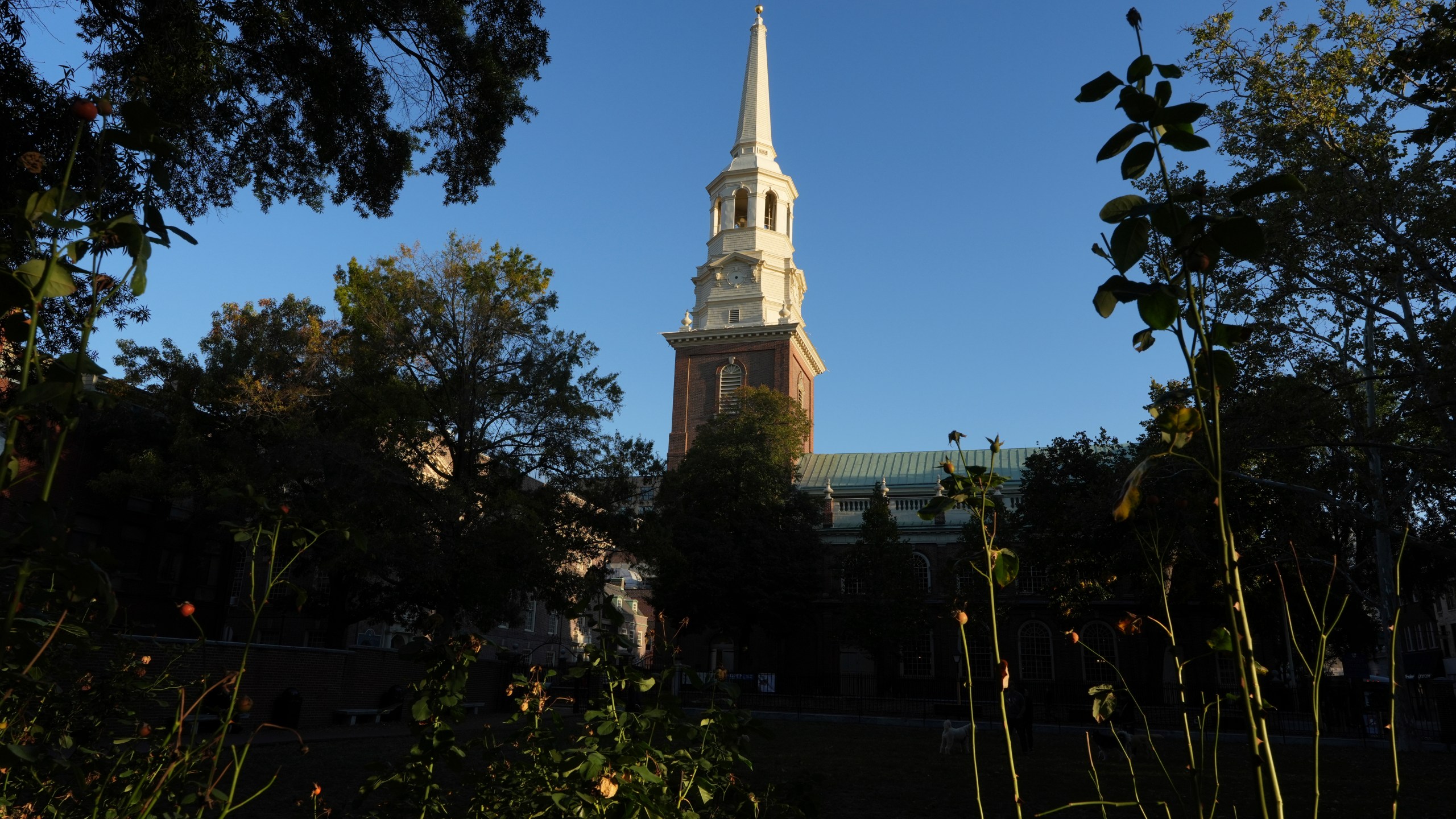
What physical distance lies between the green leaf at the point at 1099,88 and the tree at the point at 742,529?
38.5 m

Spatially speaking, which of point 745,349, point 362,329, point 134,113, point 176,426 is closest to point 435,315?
point 362,329

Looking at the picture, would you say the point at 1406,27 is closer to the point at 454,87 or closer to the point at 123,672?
the point at 454,87

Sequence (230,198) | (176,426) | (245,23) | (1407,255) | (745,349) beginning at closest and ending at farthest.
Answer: (245,23), (230,198), (1407,255), (176,426), (745,349)

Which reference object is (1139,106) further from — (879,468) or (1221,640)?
(879,468)

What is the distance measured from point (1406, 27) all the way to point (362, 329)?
25644 mm

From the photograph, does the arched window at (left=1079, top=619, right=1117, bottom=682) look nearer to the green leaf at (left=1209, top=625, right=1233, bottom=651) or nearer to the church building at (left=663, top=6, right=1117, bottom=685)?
the church building at (left=663, top=6, right=1117, bottom=685)

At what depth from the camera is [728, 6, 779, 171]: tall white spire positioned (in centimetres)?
6178

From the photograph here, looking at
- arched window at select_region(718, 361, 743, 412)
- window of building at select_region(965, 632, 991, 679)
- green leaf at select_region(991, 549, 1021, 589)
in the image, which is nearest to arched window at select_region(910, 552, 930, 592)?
window of building at select_region(965, 632, 991, 679)

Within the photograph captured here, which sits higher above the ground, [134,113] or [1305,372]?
[1305,372]

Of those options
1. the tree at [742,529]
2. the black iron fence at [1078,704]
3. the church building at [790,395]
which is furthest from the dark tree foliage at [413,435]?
the church building at [790,395]

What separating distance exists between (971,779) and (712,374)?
4419 cm

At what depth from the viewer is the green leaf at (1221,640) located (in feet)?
7.09

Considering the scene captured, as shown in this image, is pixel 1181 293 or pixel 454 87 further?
pixel 454 87

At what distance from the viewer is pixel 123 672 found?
15.2ft
